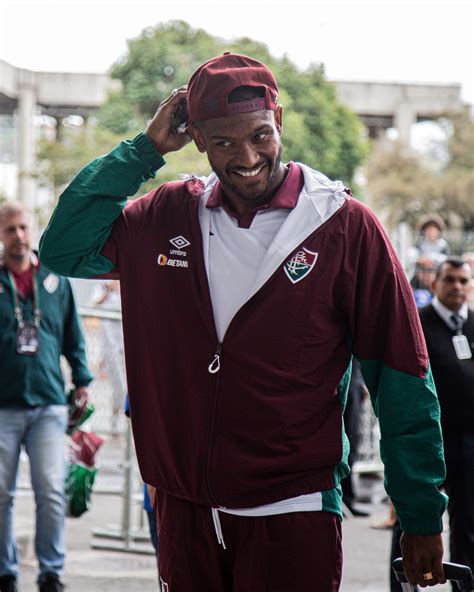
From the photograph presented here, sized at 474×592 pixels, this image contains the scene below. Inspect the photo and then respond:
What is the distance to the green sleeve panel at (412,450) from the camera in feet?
10.3

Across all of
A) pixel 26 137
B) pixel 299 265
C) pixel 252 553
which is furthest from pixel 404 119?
pixel 252 553

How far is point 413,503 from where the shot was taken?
3145 millimetres

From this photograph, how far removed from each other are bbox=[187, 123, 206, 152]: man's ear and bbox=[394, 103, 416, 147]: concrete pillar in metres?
45.6

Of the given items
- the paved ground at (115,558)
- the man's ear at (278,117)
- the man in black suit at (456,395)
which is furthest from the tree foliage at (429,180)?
the man's ear at (278,117)

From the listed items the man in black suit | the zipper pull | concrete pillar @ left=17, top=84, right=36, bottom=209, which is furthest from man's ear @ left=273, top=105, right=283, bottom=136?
concrete pillar @ left=17, top=84, right=36, bottom=209

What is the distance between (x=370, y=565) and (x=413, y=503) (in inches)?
189

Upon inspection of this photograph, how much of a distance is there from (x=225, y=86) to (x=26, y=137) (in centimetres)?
4353

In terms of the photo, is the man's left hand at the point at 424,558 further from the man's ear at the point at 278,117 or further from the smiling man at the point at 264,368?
the man's ear at the point at 278,117

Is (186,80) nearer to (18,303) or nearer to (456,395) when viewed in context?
(18,303)

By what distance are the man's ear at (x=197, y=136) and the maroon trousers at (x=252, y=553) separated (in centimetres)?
108

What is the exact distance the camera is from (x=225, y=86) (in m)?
3.27

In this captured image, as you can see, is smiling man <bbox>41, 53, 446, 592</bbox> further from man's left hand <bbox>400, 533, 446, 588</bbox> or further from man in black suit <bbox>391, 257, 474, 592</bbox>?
man in black suit <bbox>391, 257, 474, 592</bbox>

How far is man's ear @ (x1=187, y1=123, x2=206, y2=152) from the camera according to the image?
3.41m

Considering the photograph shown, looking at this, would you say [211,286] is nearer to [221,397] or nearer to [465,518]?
[221,397]
